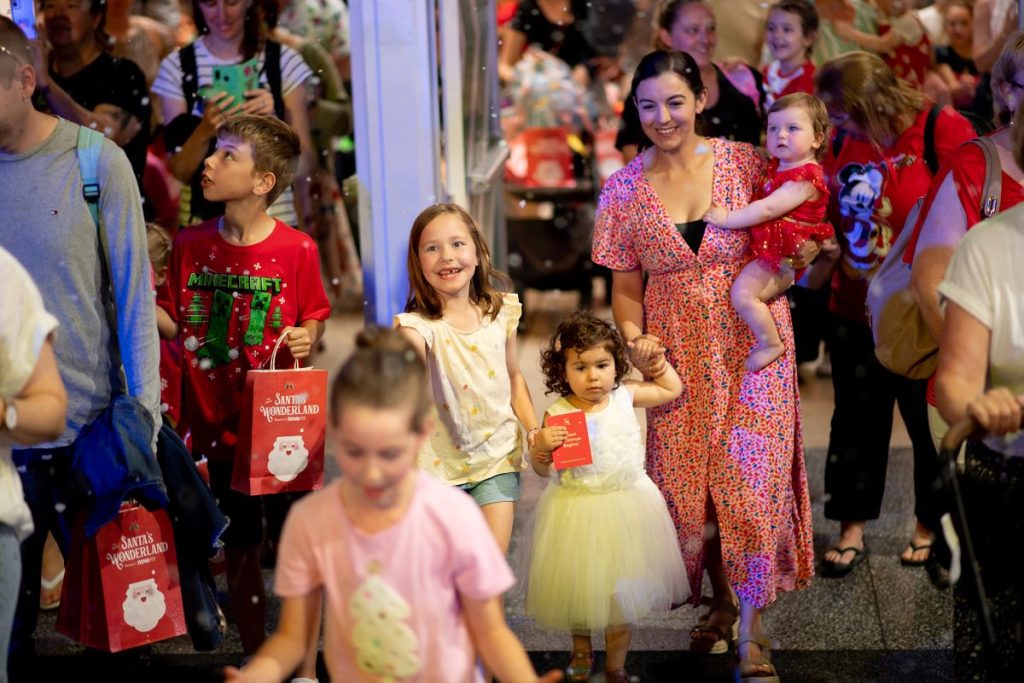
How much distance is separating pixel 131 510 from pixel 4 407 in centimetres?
88

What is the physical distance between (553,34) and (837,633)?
18.5ft

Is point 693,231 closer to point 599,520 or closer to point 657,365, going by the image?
point 657,365

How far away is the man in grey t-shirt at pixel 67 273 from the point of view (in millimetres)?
3213

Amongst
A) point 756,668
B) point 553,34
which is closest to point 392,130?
point 756,668

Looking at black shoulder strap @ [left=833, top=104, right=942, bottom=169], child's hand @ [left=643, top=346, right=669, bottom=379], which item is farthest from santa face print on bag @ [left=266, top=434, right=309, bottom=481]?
Result: black shoulder strap @ [left=833, top=104, right=942, bottom=169]

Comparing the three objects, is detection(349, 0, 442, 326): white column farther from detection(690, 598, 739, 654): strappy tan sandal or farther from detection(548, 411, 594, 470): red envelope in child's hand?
detection(690, 598, 739, 654): strappy tan sandal

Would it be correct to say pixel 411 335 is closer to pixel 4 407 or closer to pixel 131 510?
pixel 131 510

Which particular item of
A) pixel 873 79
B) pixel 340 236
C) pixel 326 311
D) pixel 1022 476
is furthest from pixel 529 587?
pixel 340 236

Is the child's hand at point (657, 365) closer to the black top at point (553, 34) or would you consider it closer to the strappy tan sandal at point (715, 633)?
the strappy tan sandal at point (715, 633)

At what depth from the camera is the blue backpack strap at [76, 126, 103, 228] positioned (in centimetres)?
327

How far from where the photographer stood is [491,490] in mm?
3592

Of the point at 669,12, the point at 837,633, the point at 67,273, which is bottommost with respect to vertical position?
the point at 837,633

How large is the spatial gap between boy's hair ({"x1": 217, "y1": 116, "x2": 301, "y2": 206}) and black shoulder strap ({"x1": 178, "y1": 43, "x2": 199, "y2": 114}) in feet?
3.50

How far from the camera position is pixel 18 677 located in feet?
11.8
